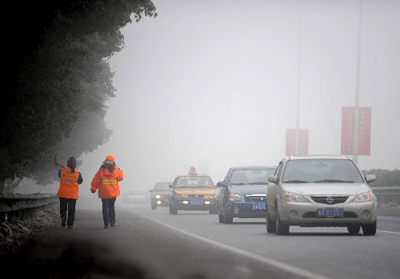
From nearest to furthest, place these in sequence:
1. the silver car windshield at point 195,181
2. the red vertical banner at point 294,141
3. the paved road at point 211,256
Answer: the paved road at point 211,256 → the silver car windshield at point 195,181 → the red vertical banner at point 294,141

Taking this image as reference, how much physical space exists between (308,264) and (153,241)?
17.7 feet

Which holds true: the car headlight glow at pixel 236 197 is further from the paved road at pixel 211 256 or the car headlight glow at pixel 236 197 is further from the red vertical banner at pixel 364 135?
the red vertical banner at pixel 364 135

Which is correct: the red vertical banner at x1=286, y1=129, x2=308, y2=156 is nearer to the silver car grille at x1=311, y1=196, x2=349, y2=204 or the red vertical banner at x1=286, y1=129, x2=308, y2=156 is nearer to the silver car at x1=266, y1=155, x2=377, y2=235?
the silver car at x1=266, y1=155, x2=377, y2=235

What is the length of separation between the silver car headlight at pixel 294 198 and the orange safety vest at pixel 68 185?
6.47m

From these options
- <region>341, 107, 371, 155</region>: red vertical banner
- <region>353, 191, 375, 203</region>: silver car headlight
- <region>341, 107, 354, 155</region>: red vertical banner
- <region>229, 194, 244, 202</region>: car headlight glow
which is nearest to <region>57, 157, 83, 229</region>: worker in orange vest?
<region>229, 194, 244, 202</region>: car headlight glow

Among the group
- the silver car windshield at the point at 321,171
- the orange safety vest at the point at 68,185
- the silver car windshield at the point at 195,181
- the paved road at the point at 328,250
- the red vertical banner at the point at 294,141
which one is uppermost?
the red vertical banner at the point at 294,141

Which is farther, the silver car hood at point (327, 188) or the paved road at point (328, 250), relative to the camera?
the silver car hood at point (327, 188)

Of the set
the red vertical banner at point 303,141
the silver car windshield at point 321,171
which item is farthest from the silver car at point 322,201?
the red vertical banner at point 303,141

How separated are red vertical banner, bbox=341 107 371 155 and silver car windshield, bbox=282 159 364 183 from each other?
31115 mm

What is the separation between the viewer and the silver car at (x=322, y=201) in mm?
19281

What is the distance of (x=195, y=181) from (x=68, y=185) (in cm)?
1645

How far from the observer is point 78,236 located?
62.4ft

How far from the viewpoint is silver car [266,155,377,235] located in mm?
19281

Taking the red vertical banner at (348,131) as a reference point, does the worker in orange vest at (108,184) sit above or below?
below
